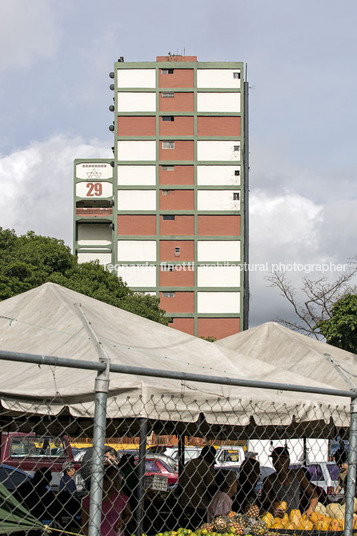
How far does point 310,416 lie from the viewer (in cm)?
624

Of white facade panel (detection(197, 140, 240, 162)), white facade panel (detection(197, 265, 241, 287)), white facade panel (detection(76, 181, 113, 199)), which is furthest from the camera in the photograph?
white facade panel (detection(76, 181, 113, 199))

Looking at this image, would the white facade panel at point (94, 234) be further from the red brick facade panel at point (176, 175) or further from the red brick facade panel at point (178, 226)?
the red brick facade panel at point (176, 175)

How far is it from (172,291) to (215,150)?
1451cm

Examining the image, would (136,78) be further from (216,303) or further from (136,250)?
(216,303)

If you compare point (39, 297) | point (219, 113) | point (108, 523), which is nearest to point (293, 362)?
point (39, 297)

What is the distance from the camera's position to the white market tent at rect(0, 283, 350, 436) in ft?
16.6

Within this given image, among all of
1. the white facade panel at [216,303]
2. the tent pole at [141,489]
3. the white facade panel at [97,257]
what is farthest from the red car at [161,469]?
the white facade panel at [97,257]

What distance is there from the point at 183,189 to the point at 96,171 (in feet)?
31.3

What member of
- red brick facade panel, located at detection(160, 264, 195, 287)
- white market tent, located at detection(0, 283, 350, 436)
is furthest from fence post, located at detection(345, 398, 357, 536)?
red brick facade panel, located at detection(160, 264, 195, 287)

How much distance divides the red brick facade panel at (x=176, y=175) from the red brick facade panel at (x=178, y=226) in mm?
3433

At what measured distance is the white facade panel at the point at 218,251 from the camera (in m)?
65.8

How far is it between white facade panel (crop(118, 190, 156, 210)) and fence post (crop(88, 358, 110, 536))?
62.2 m

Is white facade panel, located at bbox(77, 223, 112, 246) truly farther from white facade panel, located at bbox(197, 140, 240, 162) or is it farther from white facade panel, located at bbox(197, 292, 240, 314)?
white facade panel, located at bbox(197, 140, 240, 162)

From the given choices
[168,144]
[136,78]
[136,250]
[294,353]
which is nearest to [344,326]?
[294,353]
